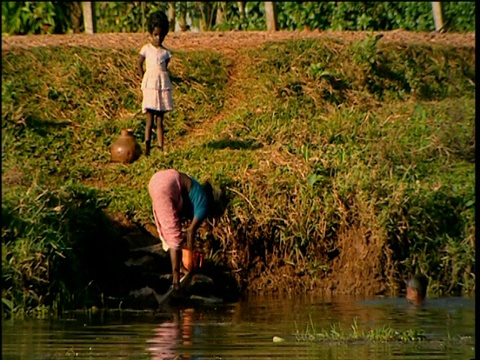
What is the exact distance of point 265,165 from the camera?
1614cm

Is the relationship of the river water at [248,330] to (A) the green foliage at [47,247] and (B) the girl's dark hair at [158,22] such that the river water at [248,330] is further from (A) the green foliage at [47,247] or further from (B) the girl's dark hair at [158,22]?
(B) the girl's dark hair at [158,22]

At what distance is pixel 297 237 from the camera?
605 inches

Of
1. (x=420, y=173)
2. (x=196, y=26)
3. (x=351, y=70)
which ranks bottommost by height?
(x=420, y=173)

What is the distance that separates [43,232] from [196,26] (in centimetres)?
980

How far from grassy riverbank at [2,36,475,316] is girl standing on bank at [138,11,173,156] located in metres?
0.78

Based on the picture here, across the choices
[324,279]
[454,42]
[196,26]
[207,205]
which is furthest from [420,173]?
[196,26]

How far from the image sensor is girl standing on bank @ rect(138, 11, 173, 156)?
51.8 ft

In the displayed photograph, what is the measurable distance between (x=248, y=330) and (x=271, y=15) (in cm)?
1003

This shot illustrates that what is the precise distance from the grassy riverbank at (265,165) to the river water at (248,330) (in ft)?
2.14

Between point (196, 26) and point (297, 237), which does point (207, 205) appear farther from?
point (196, 26)

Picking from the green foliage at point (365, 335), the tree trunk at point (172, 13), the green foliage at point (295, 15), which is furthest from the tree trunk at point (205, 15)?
the green foliage at point (365, 335)

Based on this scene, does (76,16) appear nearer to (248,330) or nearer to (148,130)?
(148,130)

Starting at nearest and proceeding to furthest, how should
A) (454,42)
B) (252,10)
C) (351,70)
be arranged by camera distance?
1. (351,70)
2. (454,42)
3. (252,10)

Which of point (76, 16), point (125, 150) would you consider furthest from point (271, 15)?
point (125, 150)
